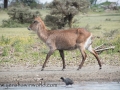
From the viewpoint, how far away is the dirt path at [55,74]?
12.5m

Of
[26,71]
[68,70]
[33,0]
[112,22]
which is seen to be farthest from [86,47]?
[33,0]

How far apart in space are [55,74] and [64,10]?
1059 cm

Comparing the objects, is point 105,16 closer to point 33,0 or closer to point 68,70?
point 33,0

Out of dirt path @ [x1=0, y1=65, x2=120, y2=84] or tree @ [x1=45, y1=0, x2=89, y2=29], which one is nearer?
dirt path @ [x1=0, y1=65, x2=120, y2=84]

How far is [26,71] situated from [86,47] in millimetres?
1852

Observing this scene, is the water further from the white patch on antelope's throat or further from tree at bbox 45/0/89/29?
tree at bbox 45/0/89/29

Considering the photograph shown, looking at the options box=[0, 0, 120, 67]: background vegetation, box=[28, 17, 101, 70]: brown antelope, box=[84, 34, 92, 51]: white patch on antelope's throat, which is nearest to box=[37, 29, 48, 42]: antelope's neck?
box=[28, 17, 101, 70]: brown antelope

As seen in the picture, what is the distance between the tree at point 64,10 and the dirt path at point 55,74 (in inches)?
370

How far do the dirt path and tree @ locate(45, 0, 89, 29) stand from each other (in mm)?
9398

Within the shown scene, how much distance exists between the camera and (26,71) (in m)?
13.6

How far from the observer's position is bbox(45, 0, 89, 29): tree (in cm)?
2328

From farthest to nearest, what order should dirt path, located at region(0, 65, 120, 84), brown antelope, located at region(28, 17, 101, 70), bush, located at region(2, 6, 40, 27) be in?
bush, located at region(2, 6, 40, 27)
brown antelope, located at region(28, 17, 101, 70)
dirt path, located at region(0, 65, 120, 84)

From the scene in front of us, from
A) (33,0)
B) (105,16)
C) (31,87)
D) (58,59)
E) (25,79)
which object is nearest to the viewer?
(31,87)

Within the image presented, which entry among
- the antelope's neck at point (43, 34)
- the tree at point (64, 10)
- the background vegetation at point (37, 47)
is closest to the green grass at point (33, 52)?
the background vegetation at point (37, 47)
